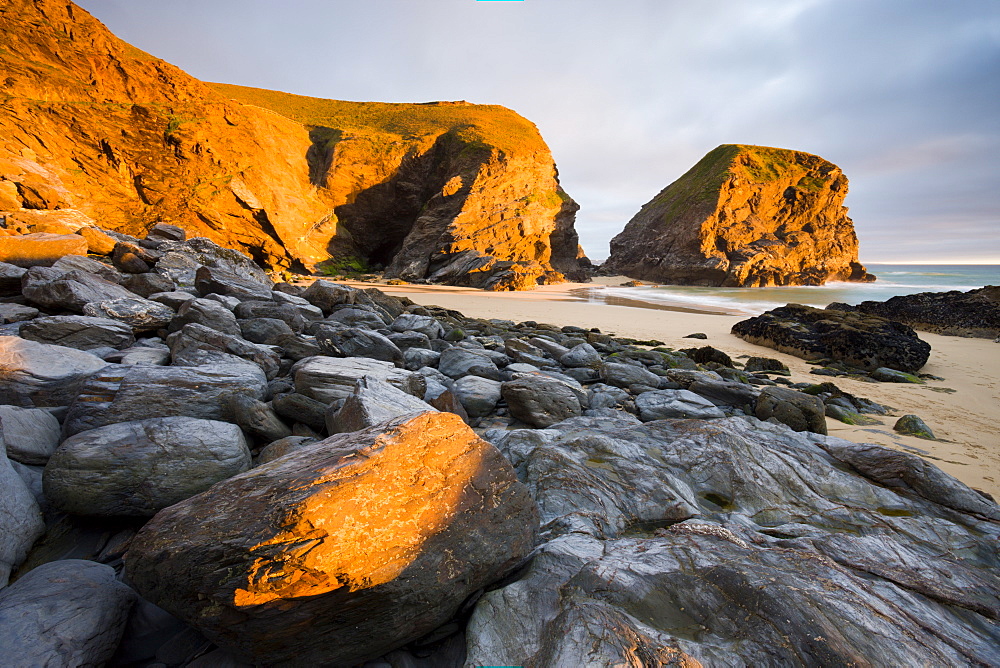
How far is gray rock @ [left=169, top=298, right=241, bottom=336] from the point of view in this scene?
4672 mm

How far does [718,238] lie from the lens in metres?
47.1

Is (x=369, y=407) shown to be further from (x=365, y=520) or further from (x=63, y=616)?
(x=63, y=616)

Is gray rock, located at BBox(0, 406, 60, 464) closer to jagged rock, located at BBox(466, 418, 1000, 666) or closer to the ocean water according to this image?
jagged rock, located at BBox(466, 418, 1000, 666)

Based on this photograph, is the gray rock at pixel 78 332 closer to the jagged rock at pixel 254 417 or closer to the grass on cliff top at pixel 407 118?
the jagged rock at pixel 254 417

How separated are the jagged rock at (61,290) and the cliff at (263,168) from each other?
18.5ft

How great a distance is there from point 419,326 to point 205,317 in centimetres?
342

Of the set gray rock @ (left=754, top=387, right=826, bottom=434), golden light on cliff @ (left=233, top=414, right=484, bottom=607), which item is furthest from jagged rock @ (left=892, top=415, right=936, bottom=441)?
golden light on cliff @ (left=233, top=414, right=484, bottom=607)

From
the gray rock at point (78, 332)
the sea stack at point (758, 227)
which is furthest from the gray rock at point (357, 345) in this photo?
the sea stack at point (758, 227)

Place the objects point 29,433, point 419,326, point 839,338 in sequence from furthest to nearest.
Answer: point 839,338 < point 419,326 < point 29,433

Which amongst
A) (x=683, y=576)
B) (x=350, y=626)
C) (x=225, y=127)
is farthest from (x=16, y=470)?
(x=225, y=127)

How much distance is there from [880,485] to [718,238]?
171 feet

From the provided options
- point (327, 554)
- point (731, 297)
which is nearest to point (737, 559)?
point (327, 554)

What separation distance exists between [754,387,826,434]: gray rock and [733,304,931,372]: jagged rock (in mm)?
5329

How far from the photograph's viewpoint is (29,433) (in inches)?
90.7
